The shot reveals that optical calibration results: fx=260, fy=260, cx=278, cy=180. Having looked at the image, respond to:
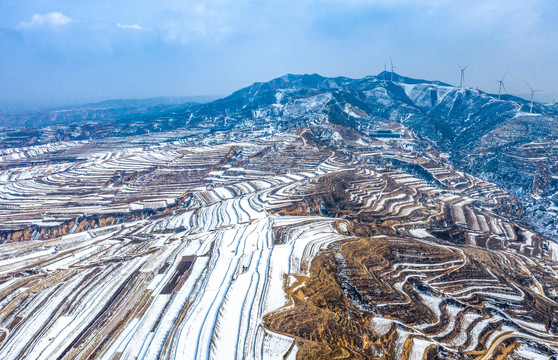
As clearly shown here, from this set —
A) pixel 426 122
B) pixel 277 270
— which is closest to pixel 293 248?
pixel 277 270

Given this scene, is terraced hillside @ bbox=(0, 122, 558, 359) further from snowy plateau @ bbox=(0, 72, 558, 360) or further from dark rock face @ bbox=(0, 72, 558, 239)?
dark rock face @ bbox=(0, 72, 558, 239)

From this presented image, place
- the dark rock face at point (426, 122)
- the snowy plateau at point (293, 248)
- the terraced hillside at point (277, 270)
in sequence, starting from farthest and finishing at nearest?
the dark rock face at point (426, 122), the snowy plateau at point (293, 248), the terraced hillside at point (277, 270)

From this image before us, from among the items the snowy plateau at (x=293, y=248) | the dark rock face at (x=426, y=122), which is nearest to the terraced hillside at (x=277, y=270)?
the snowy plateau at (x=293, y=248)

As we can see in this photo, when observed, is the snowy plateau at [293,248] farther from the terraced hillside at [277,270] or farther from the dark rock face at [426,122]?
the dark rock face at [426,122]

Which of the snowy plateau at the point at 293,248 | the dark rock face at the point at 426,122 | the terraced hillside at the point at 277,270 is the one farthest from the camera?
the dark rock face at the point at 426,122

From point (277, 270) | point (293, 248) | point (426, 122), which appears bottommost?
point (277, 270)

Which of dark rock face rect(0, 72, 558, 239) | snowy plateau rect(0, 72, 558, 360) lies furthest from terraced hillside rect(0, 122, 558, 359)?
dark rock face rect(0, 72, 558, 239)

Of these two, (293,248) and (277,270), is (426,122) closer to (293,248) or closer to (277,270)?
(293,248)

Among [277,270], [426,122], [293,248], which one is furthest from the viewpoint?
[426,122]
